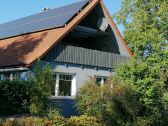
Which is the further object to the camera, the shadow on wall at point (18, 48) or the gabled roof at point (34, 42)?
the shadow on wall at point (18, 48)

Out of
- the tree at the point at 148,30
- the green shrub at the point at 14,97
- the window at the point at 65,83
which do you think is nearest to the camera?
the green shrub at the point at 14,97

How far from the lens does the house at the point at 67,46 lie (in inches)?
944

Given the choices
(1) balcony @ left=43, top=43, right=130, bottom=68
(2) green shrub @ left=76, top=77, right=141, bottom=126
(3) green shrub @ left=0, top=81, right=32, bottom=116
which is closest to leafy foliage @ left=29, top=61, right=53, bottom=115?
(3) green shrub @ left=0, top=81, right=32, bottom=116

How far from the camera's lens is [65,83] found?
25.4 meters

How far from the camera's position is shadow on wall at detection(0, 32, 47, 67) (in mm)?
24072

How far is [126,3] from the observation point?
120 ft

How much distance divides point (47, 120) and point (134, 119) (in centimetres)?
595

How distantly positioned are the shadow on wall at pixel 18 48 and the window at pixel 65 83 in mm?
2346

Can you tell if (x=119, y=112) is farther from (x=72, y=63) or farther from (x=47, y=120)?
(x=72, y=63)

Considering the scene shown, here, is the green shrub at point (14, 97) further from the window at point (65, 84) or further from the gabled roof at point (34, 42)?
the window at point (65, 84)

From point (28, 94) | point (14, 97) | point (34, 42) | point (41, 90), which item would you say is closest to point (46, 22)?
point (34, 42)

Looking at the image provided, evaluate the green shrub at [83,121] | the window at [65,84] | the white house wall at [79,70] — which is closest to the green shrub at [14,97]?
the white house wall at [79,70]

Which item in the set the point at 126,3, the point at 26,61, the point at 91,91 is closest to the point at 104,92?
Result: the point at 91,91

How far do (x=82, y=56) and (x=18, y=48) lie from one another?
4268 mm
